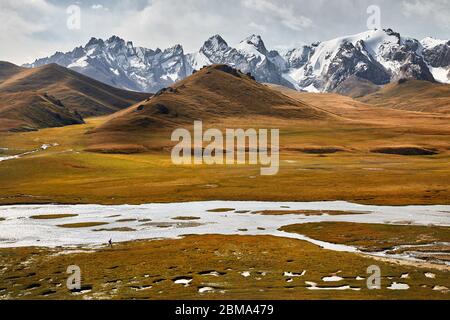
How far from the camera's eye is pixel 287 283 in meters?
42.8

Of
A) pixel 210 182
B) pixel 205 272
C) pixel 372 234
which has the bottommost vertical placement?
pixel 372 234

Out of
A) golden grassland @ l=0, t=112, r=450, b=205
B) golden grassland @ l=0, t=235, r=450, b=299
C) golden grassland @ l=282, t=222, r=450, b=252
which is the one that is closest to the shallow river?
golden grassland @ l=282, t=222, r=450, b=252

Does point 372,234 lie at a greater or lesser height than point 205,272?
lesser

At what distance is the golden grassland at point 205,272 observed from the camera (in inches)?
1567

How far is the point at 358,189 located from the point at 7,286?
9265cm

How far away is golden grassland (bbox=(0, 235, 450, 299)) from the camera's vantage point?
3981 cm

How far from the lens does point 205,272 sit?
49188 millimetres

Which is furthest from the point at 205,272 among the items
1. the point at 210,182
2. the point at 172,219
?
the point at 210,182

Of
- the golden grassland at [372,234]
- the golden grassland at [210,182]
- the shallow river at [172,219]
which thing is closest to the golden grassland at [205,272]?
the golden grassland at [372,234]

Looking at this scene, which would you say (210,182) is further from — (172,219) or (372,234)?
(372,234)

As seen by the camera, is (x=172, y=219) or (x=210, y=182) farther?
(x=210, y=182)

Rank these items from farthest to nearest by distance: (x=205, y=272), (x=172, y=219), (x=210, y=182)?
1. (x=210, y=182)
2. (x=172, y=219)
3. (x=205, y=272)

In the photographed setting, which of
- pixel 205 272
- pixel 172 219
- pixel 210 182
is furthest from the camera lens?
pixel 210 182
